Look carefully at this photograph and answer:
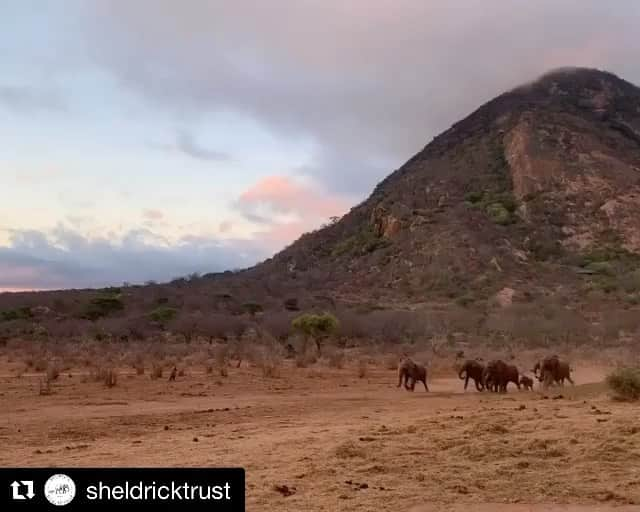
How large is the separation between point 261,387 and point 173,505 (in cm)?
1716

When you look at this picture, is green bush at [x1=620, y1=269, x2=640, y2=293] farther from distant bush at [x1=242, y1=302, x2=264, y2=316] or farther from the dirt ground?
the dirt ground

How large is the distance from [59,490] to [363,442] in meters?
6.33

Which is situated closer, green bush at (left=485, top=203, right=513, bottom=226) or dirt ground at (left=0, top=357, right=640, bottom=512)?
dirt ground at (left=0, top=357, right=640, bottom=512)

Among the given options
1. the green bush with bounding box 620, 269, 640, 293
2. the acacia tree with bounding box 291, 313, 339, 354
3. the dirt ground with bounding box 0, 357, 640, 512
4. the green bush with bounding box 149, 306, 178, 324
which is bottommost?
the dirt ground with bounding box 0, 357, 640, 512

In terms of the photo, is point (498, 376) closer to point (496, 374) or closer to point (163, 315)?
point (496, 374)

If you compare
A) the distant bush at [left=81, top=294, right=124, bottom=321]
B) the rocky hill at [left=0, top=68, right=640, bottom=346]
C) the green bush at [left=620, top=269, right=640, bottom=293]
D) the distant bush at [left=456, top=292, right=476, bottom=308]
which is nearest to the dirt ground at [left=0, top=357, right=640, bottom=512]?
the rocky hill at [left=0, top=68, right=640, bottom=346]

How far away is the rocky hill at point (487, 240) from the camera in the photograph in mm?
59469

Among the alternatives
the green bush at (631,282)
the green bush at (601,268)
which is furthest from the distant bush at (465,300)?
the green bush at (601,268)

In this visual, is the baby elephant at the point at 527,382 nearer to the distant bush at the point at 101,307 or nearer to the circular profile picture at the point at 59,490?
the circular profile picture at the point at 59,490

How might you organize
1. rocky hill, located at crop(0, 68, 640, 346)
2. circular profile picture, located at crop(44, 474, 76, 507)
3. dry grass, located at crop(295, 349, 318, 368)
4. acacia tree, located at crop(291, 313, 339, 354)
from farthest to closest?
rocky hill, located at crop(0, 68, 640, 346) → acacia tree, located at crop(291, 313, 339, 354) → dry grass, located at crop(295, 349, 318, 368) → circular profile picture, located at crop(44, 474, 76, 507)

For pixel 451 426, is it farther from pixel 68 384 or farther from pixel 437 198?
pixel 437 198

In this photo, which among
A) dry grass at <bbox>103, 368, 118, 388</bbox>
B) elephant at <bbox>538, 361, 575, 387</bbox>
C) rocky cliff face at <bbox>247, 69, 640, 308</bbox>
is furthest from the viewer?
rocky cliff face at <bbox>247, 69, 640, 308</bbox>

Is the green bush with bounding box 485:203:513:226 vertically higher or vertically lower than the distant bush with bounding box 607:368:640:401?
higher

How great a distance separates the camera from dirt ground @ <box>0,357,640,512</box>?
8.48 m
